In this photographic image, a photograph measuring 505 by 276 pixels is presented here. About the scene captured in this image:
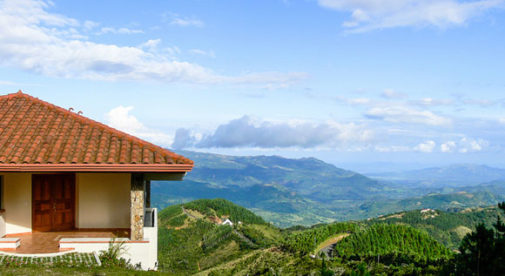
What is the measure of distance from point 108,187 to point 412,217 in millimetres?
74799

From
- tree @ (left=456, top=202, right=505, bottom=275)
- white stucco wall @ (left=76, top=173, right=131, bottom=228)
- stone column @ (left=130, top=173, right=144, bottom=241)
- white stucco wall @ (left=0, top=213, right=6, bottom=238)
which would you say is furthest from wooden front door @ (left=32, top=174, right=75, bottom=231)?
tree @ (left=456, top=202, right=505, bottom=275)

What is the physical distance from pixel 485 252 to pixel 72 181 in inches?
396

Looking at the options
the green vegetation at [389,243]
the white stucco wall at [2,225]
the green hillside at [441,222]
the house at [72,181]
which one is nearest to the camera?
the house at [72,181]

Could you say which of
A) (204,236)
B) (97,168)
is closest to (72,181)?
(97,168)

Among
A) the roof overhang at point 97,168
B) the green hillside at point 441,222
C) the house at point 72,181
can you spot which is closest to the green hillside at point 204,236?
the house at point 72,181

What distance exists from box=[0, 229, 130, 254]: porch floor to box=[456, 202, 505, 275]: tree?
7.86 m

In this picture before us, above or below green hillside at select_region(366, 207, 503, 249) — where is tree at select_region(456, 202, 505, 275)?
above

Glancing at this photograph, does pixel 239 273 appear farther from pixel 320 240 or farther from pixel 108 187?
pixel 108 187

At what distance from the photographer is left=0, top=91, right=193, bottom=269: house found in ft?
35.0

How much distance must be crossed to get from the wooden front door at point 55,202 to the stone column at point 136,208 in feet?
7.89

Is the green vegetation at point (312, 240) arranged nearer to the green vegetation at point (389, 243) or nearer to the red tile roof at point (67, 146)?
the green vegetation at point (389, 243)

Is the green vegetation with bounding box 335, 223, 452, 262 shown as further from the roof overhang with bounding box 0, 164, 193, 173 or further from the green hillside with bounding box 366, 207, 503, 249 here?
the green hillside with bounding box 366, 207, 503, 249

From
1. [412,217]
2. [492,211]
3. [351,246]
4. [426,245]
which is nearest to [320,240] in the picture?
[351,246]

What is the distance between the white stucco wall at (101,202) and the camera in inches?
488
